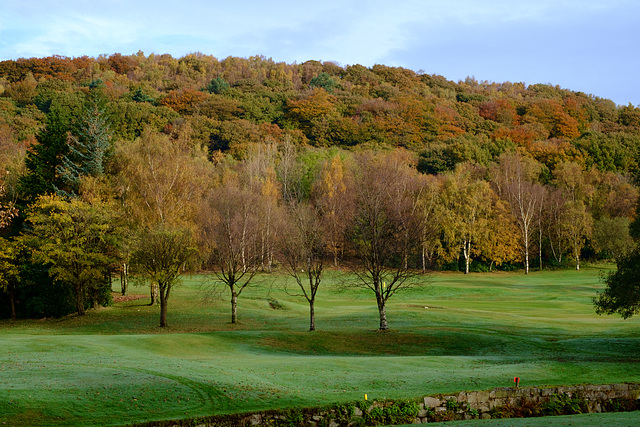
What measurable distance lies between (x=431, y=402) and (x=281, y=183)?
7980 centimetres

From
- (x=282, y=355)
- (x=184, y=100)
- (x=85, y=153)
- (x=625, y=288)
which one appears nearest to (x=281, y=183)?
(x=85, y=153)

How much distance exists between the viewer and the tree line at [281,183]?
149 feet

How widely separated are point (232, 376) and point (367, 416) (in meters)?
5.84

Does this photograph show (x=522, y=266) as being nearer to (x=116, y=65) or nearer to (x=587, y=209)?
(x=587, y=209)

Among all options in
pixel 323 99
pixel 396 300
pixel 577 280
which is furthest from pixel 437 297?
pixel 323 99

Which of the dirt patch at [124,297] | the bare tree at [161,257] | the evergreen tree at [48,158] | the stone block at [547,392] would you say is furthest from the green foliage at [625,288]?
the evergreen tree at [48,158]

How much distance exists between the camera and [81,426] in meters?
15.3

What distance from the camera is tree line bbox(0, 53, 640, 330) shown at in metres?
45.5

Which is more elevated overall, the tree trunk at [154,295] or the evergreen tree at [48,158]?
the evergreen tree at [48,158]

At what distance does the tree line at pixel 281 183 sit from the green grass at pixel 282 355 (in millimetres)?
3448

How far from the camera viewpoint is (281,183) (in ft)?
319

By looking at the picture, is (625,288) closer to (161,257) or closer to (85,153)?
(161,257)

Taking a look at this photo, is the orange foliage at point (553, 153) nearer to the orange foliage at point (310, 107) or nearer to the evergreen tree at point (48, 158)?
the orange foliage at point (310, 107)

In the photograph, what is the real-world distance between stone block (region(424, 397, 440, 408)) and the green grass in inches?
20.9
